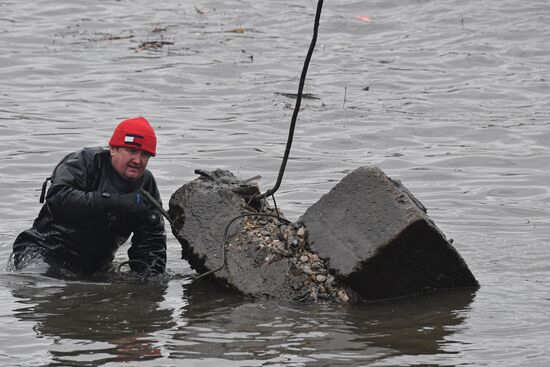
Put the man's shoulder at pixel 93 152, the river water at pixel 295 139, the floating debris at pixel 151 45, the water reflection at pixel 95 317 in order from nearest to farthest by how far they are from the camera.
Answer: the water reflection at pixel 95 317 → the river water at pixel 295 139 → the man's shoulder at pixel 93 152 → the floating debris at pixel 151 45

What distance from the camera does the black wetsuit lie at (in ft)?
27.2

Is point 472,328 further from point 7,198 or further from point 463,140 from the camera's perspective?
point 463,140

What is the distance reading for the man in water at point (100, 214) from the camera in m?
8.22

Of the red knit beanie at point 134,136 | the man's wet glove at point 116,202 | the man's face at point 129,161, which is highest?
the red knit beanie at point 134,136

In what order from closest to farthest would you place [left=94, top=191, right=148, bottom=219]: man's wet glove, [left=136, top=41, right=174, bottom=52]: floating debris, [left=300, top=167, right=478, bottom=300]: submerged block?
[left=300, top=167, right=478, bottom=300]: submerged block → [left=94, top=191, right=148, bottom=219]: man's wet glove → [left=136, top=41, right=174, bottom=52]: floating debris

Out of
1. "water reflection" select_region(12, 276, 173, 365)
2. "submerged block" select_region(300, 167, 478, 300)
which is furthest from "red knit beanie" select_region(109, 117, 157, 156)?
"submerged block" select_region(300, 167, 478, 300)

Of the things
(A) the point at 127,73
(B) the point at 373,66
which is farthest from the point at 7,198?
(B) the point at 373,66

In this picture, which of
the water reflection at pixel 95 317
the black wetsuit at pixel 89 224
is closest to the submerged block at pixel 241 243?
the black wetsuit at pixel 89 224

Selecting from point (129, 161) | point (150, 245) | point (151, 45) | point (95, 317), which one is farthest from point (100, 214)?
point (151, 45)

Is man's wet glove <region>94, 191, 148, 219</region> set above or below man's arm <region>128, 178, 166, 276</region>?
above

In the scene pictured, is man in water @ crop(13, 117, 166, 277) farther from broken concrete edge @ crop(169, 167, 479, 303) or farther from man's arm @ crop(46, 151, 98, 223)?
broken concrete edge @ crop(169, 167, 479, 303)

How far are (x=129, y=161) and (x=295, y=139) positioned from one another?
6.08 m

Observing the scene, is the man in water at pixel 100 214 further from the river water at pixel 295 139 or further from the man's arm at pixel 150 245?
the river water at pixel 295 139

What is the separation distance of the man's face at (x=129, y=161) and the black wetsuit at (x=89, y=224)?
3.0 inches
